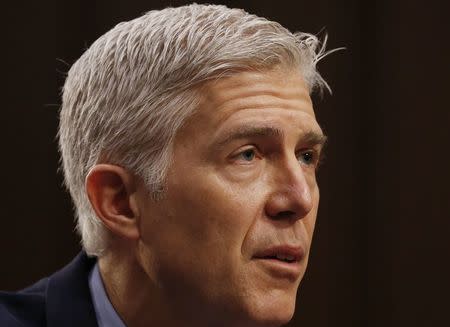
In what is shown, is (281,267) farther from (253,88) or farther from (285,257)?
(253,88)

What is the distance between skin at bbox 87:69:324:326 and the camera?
182cm

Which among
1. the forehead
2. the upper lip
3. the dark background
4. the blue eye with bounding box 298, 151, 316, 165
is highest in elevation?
the forehead

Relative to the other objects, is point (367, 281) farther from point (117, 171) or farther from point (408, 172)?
point (117, 171)

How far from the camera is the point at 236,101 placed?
1853 mm

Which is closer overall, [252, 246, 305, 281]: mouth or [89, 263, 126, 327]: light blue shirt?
[252, 246, 305, 281]: mouth

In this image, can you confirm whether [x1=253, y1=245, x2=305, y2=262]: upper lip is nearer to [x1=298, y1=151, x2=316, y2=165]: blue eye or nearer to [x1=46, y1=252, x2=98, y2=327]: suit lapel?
[x1=298, y1=151, x2=316, y2=165]: blue eye

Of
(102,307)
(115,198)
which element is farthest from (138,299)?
(115,198)

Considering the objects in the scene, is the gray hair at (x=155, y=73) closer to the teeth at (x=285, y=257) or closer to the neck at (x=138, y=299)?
the neck at (x=138, y=299)

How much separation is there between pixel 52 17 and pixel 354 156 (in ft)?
3.45

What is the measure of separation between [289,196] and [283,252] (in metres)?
0.12

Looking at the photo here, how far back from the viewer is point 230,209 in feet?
5.94

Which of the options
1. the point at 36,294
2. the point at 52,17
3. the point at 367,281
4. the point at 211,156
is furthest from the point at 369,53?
the point at 36,294

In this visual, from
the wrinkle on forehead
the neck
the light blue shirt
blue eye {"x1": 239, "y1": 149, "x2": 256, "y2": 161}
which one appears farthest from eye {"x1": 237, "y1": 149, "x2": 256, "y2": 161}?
the light blue shirt

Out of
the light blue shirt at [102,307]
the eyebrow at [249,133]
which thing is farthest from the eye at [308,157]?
the light blue shirt at [102,307]
